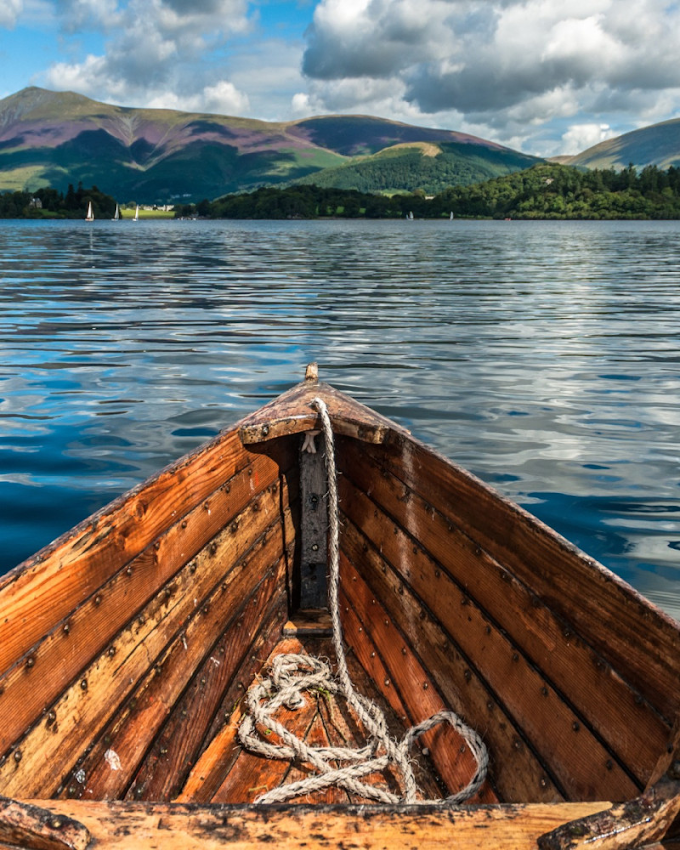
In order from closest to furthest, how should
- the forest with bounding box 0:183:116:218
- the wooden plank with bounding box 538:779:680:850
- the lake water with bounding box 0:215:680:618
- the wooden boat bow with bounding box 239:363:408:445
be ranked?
1. the wooden plank with bounding box 538:779:680:850
2. the wooden boat bow with bounding box 239:363:408:445
3. the lake water with bounding box 0:215:680:618
4. the forest with bounding box 0:183:116:218

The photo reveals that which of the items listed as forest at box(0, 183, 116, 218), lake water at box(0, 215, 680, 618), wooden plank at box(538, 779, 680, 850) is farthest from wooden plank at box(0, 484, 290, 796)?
forest at box(0, 183, 116, 218)

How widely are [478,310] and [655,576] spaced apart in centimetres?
1670

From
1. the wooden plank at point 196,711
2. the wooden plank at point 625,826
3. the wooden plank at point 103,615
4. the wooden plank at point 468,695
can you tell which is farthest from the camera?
the wooden plank at point 196,711

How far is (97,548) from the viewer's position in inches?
124

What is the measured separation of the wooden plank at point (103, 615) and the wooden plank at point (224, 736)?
3.05 ft

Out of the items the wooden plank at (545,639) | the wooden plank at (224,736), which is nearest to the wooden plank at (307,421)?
the wooden plank at (545,639)

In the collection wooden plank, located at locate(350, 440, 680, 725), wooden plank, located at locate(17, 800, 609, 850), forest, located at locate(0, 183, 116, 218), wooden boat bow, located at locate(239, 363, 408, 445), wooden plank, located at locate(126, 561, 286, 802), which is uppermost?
forest, located at locate(0, 183, 116, 218)

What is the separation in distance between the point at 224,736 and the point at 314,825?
2247 mm

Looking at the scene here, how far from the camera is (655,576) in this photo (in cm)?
575

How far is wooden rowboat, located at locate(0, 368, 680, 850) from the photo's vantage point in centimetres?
197

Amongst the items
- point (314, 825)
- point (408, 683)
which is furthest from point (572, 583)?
point (408, 683)

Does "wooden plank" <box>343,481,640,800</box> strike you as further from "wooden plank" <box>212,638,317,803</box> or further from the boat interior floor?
"wooden plank" <box>212,638,317,803</box>

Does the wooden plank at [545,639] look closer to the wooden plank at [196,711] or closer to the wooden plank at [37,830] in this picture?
the wooden plank at [196,711]

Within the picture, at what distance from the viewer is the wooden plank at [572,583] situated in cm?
237
